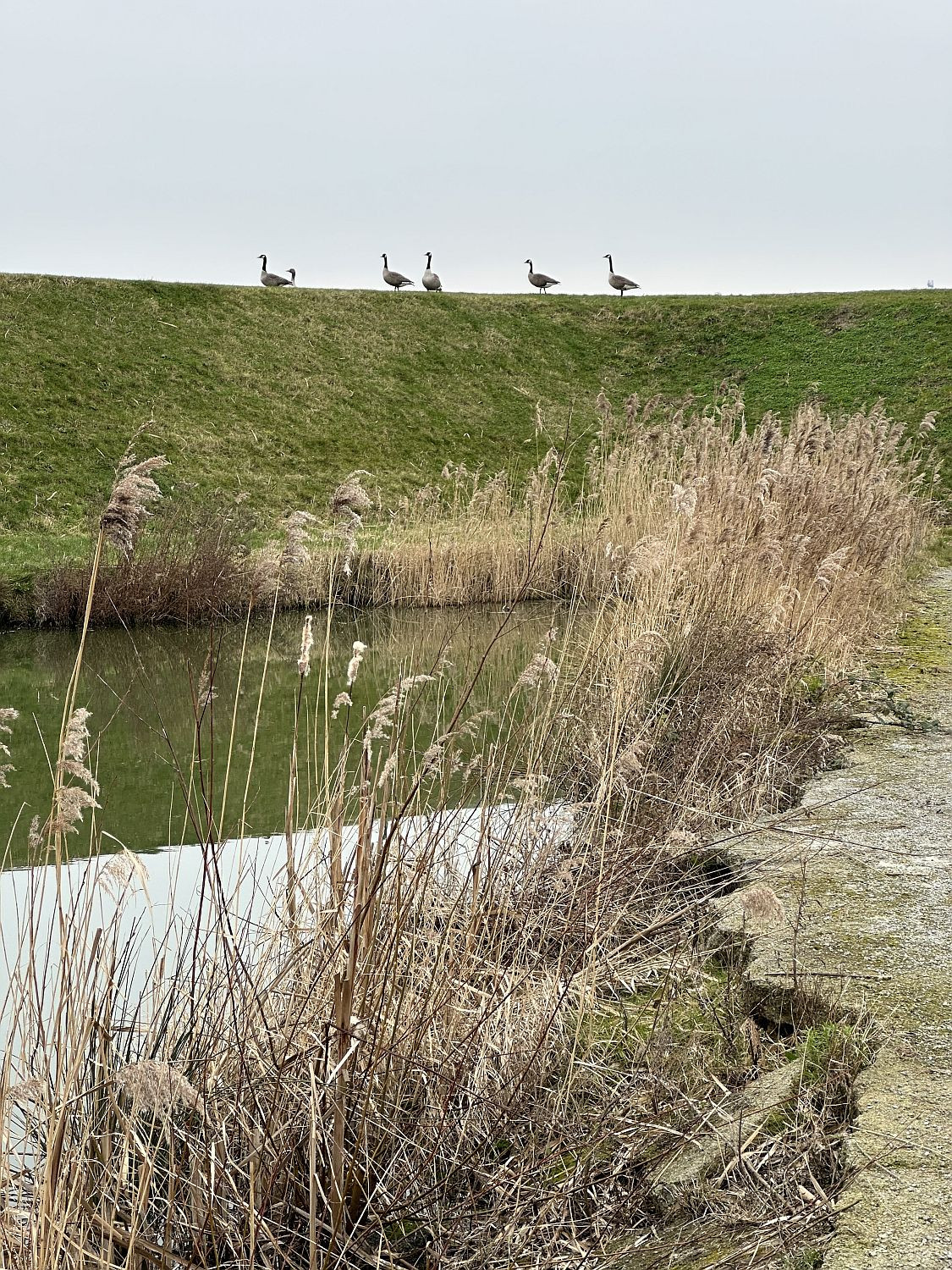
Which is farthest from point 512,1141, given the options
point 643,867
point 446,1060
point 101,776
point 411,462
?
point 411,462

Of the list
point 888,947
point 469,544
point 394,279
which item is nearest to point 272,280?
point 394,279

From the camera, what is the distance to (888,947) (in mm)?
2797

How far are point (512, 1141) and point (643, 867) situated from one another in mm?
1292

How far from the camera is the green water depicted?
5.29 m

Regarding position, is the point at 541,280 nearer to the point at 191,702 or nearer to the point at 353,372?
the point at 353,372

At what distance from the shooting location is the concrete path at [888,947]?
5.95 feet

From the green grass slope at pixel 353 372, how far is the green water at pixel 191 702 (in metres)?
3.69

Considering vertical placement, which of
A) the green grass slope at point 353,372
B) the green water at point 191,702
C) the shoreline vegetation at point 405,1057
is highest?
the green grass slope at point 353,372

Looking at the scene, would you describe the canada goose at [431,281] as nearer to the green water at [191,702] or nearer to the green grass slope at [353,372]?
the green grass slope at [353,372]

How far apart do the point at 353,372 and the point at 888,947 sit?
22.9 m

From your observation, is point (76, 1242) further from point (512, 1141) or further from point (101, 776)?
point (101, 776)

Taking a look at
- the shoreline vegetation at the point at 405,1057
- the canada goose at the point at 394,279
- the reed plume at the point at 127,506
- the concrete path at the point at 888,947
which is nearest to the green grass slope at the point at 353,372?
the canada goose at the point at 394,279

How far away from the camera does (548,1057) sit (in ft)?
8.20

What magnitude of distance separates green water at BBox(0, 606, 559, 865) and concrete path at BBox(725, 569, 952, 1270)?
42.5 inches
